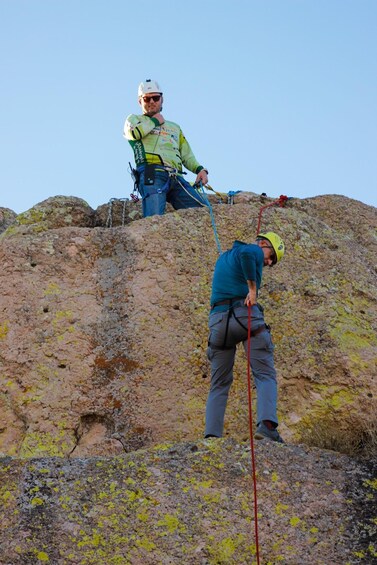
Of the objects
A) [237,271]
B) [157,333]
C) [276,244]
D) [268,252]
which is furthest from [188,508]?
[157,333]

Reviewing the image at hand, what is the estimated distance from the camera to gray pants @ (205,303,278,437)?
9.03m

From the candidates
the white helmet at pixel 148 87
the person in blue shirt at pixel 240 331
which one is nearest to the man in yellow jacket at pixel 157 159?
the white helmet at pixel 148 87

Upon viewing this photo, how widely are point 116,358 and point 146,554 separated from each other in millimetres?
3643

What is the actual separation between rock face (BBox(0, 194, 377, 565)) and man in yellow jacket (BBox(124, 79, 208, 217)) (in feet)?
2.03

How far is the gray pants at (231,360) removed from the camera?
9.03m

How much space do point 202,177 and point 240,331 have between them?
172 inches

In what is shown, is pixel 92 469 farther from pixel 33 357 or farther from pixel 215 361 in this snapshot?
pixel 33 357

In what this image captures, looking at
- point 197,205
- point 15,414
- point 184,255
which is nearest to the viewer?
point 15,414

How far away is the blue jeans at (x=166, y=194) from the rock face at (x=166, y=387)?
1.88 ft

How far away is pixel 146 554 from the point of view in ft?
23.1

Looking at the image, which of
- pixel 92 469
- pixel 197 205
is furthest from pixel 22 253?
pixel 92 469

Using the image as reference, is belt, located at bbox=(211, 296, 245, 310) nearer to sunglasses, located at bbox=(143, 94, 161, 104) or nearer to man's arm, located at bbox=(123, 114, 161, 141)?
man's arm, located at bbox=(123, 114, 161, 141)

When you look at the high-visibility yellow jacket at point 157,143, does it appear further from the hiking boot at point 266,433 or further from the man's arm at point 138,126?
the hiking boot at point 266,433

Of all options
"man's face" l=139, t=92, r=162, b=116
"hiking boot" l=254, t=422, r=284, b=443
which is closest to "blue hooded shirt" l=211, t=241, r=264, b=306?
"hiking boot" l=254, t=422, r=284, b=443
